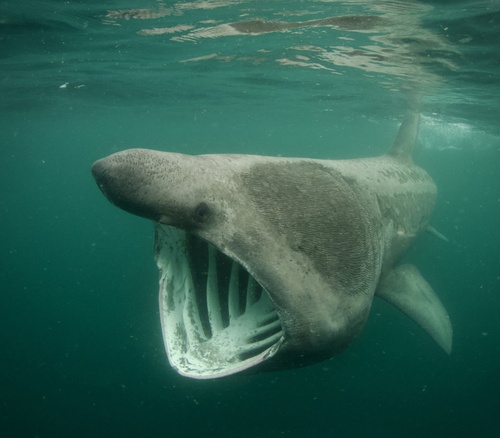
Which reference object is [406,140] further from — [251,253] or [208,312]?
[251,253]

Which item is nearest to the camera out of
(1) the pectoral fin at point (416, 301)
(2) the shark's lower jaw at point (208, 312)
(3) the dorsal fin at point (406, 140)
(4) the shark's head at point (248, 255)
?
(4) the shark's head at point (248, 255)

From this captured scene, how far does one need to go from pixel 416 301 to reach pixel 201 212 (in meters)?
4.80

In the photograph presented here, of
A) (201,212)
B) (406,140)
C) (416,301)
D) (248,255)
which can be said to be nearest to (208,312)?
(248,255)

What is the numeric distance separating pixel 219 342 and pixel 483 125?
27.6 metres

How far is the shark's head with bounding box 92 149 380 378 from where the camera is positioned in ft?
9.82

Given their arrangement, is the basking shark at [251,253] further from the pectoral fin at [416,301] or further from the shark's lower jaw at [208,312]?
the pectoral fin at [416,301]

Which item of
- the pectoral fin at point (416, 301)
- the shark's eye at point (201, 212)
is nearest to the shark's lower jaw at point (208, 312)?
the shark's eye at point (201, 212)

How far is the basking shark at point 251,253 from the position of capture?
3.00m

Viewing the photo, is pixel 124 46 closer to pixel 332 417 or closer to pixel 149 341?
pixel 149 341

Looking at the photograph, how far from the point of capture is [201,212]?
306cm

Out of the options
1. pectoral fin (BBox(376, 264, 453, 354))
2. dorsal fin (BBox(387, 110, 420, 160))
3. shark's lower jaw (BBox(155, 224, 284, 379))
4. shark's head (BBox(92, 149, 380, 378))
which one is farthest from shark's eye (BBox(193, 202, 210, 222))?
dorsal fin (BBox(387, 110, 420, 160))

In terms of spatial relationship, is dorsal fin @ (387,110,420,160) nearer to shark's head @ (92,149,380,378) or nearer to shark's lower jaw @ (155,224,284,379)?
shark's head @ (92,149,380,378)

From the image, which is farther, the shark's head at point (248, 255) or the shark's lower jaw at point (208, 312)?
the shark's lower jaw at point (208, 312)

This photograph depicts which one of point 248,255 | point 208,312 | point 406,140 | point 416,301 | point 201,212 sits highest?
point 201,212
